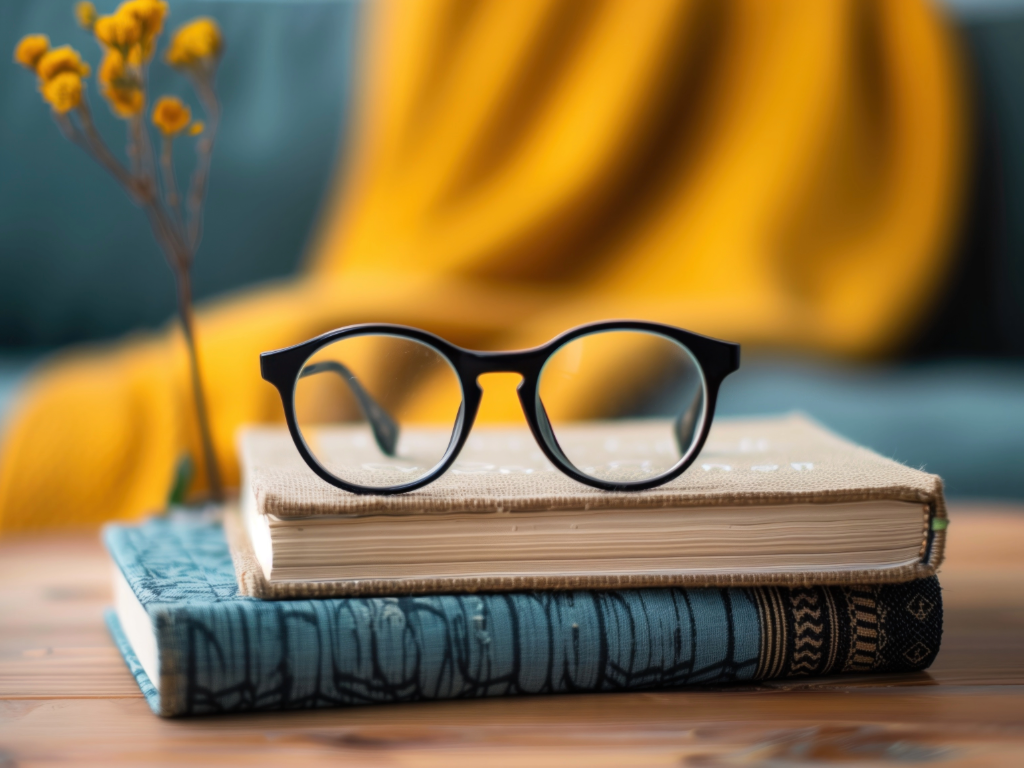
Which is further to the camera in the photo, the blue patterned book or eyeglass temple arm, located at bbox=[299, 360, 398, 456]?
eyeglass temple arm, located at bbox=[299, 360, 398, 456]

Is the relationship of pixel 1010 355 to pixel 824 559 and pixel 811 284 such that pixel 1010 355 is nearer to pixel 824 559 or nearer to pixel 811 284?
pixel 811 284

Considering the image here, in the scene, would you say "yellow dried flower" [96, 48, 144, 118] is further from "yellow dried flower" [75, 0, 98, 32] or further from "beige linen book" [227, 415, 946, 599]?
"beige linen book" [227, 415, 946, 599]

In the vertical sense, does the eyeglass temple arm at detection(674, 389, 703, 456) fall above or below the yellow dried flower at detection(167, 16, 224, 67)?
below

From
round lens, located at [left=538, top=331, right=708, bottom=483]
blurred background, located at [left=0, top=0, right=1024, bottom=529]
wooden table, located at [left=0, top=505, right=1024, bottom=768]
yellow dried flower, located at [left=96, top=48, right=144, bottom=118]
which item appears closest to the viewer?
wooden table, located at [left=0, top=505, right=1024, bottom=768]

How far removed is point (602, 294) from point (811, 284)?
26 centimetres

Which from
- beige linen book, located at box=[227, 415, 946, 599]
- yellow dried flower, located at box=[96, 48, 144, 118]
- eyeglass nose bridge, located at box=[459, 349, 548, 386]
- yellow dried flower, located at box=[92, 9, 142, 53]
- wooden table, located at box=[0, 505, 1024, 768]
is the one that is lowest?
wooden table, located at box=[0, 505, 1024, 768]

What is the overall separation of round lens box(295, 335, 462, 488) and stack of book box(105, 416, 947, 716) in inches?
1.4

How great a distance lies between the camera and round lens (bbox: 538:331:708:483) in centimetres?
46

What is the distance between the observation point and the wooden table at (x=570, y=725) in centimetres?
36

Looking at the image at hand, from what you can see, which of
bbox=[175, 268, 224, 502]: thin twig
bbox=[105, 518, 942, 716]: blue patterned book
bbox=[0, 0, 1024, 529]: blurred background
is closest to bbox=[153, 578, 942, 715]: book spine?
bbox=[105, 518, 942, 716]: blue patterned book

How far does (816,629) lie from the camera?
16.6 inches

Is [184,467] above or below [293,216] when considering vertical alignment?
below

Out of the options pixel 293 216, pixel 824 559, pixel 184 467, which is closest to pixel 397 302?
pixel 293 216

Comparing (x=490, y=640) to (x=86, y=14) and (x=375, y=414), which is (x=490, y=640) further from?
(x=86, y=14)
